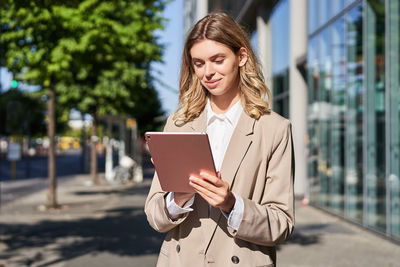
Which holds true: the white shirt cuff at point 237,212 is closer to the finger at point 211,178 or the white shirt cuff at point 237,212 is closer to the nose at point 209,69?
the finger at point 211,178

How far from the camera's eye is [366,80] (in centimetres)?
989

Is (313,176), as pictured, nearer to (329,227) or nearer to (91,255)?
(329,227)

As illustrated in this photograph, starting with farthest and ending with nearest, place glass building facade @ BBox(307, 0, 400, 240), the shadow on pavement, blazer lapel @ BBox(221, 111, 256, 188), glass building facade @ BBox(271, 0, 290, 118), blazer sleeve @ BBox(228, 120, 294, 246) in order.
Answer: glass building facade @ BBox(271, 0, 290, 118)
glass building facade @ BBox(307, 0, 400, 240)
the shadow on pavement
blazer lapel @ BBox(221, 111, 256, 188)
blazer sleeve @ BBox(228, 120, 294, 246)

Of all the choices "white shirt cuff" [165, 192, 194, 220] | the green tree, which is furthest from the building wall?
"white shirt cuff" [165, 192, 194, 220]

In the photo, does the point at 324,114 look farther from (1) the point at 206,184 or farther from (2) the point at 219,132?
(1) the point at 206,184

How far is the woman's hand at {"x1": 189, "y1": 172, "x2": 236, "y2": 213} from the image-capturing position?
5.68 ft

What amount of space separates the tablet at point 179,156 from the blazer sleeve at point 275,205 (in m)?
0.21

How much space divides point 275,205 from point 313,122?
1222 cm

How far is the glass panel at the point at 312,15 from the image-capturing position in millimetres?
13703

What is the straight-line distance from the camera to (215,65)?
1969 mm

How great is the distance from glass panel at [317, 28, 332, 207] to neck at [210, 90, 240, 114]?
10.5 metres

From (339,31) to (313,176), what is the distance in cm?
384

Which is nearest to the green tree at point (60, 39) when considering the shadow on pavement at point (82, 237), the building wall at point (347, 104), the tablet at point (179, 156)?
the shadow on pavement at point (82, 237)

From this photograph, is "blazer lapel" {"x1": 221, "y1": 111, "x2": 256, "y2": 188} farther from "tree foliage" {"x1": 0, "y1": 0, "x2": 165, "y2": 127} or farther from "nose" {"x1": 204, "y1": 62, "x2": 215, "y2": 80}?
"tree foliage" {"x1": 0, "y1": 0, "x2": 165, "y2": 127}
